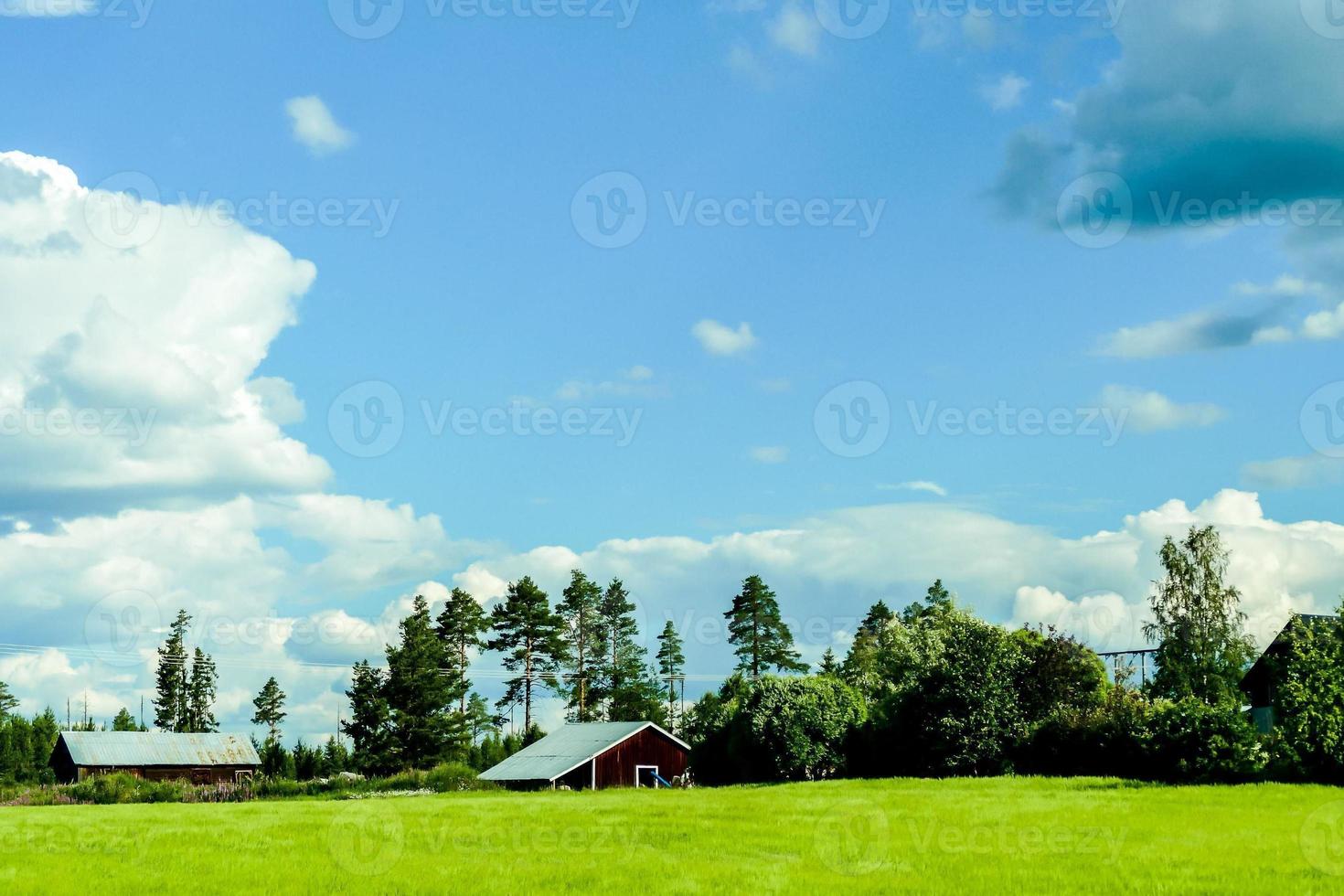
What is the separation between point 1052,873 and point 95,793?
7529 centimetres

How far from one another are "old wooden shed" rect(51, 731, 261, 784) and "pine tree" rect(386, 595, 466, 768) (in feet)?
48.5

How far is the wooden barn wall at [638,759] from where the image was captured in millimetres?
77688

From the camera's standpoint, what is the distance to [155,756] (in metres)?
98.9

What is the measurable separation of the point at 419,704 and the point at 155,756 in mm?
22445

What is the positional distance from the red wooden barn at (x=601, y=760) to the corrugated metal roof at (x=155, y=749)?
32.7 metres

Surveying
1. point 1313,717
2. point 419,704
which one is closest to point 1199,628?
point 1313,717

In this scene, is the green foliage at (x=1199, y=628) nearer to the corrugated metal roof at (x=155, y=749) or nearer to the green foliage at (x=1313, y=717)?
the green foliage at (x=1313, y=717)

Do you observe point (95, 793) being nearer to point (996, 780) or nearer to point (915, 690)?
point (915, 690)

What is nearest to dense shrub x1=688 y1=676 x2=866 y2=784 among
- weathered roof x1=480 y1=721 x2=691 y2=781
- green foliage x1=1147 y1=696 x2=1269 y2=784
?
weathered roof x1=480 y1=721 x2=691 y2=781

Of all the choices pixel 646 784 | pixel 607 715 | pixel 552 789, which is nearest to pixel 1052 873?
pixel 552 789

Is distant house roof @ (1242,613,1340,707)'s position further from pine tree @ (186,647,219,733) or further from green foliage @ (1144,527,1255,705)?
pine tree @ (186,647,219,733)

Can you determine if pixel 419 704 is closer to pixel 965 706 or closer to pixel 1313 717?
pixel 965 706

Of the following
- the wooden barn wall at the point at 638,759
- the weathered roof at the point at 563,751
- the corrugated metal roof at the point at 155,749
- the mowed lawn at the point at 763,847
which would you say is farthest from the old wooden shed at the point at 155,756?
the mowed lawn at the point at 763,847

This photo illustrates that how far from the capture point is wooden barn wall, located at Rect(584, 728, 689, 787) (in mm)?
77688
